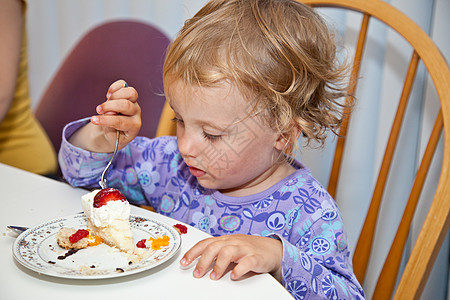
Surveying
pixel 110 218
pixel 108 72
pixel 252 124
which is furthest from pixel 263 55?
pixel 108 72

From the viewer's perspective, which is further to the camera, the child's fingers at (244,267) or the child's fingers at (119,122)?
the child's fingers at (119,122)

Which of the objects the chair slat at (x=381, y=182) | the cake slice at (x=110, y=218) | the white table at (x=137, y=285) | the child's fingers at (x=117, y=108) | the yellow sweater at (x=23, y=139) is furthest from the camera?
the yellow sweater at (x=23, y=139)

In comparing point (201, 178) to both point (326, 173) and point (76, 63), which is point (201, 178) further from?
point (76, 63)

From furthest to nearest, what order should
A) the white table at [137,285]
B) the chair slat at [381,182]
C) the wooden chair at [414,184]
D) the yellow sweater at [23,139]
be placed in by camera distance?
the yellow sweater at [23,139], the chair slat at [381,182], the wooden chair at [414,184], the white table at [137,285]

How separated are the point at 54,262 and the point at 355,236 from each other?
0.88 meters

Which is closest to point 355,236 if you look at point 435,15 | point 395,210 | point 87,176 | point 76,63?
point 395,210

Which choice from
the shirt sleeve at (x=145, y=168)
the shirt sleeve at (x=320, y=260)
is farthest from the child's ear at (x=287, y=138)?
the shirt sleeve at (x=145, y=168)

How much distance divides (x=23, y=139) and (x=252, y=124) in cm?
77

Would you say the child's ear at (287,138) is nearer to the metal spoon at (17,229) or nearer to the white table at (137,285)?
the white table at (137,285)

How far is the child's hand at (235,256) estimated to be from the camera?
0.54m

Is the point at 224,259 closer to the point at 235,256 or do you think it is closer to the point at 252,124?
the point at 235,256

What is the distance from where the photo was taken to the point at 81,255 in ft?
1.90

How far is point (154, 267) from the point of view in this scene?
0.55 metres

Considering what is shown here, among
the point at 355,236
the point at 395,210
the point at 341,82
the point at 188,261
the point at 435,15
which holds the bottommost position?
the point at 355,236
